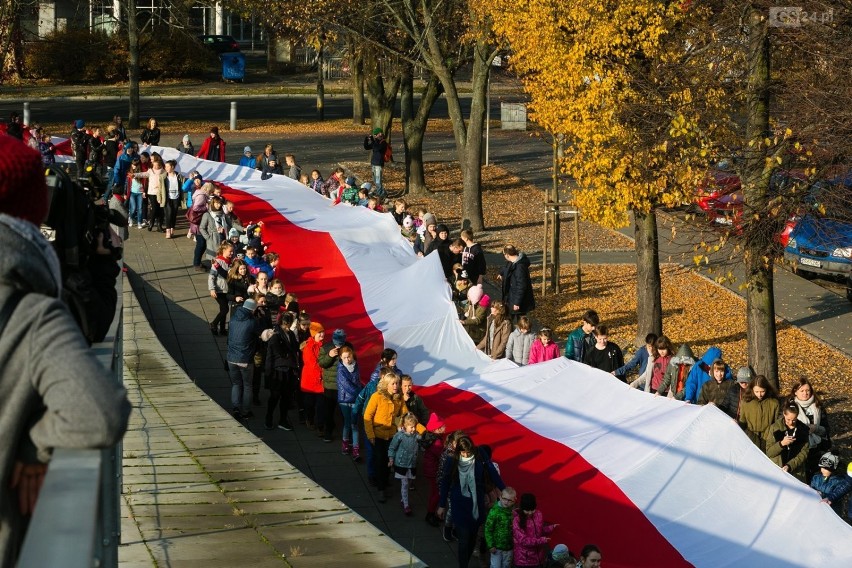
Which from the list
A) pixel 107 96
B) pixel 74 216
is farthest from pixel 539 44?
pixel 107 96

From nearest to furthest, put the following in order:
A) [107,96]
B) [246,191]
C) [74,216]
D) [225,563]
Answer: [74,216], [225,563], [246,191], [107,96]

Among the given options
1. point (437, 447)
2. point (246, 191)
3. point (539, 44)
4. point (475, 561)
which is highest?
point (539, 44)

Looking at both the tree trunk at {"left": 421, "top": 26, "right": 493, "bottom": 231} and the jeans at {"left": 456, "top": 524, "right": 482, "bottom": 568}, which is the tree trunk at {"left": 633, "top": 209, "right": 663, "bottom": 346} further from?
the jeans at {"left": 456, "top": 524, "right": 482, "bottom": 568}

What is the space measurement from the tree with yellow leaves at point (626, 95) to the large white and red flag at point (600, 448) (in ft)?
10.5

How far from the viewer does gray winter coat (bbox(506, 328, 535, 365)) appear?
17641 millimetres

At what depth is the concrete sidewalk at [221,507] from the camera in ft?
28.6

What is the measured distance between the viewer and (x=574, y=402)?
1565cm

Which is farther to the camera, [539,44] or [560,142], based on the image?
[560,142]

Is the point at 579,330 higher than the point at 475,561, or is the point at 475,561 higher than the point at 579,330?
the point at 579,330

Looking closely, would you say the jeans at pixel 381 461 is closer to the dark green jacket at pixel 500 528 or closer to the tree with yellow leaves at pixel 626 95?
the dark green jacket at pixel 500 528

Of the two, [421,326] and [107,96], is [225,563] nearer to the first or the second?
[421,326]

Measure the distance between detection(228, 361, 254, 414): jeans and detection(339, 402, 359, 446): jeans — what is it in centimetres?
156

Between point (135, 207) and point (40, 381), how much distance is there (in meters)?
26.0

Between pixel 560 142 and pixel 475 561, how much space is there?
12.4 meters
